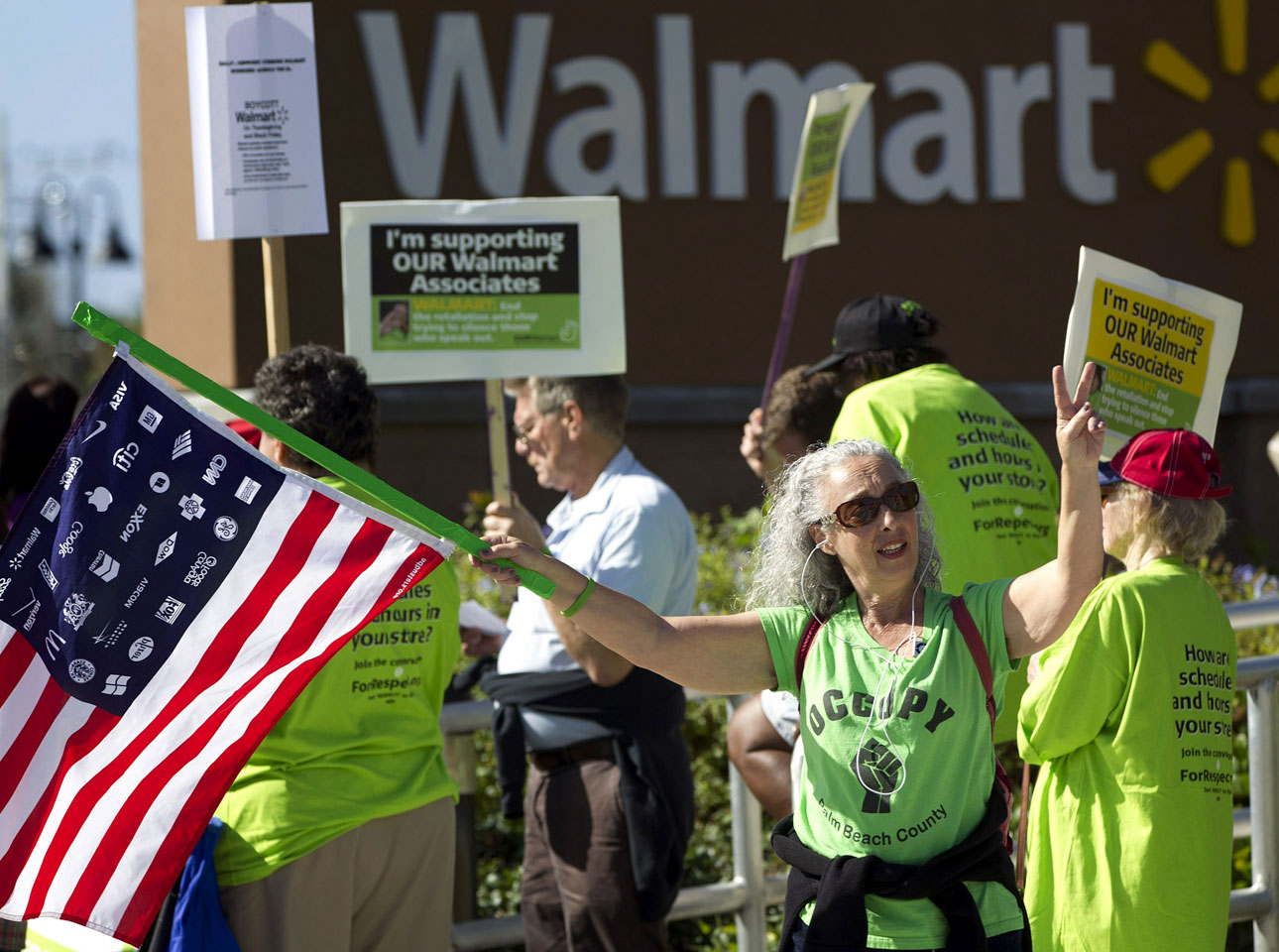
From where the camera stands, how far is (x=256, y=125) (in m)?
4.14

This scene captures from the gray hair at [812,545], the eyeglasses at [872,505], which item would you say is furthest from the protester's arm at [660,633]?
the eyeglasses at [872,505]

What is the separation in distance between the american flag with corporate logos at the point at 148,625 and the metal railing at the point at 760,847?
1293 mm

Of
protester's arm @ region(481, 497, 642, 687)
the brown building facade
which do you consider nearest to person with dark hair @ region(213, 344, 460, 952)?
protester's arm @ region(481, 497, 642, 687)

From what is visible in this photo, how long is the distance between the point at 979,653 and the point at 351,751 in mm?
1317

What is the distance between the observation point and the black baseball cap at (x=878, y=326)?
4.23 m

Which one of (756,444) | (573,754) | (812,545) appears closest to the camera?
(812,545)

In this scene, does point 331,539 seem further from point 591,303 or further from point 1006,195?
point 1006,195

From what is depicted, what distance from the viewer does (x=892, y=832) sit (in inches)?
114

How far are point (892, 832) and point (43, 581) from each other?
1608 mm

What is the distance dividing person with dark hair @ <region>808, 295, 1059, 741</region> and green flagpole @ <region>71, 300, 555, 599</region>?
49.3 inches

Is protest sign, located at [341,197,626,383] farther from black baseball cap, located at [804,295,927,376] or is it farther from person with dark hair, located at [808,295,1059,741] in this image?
person with dark hair, located at [808,295,1059,741]

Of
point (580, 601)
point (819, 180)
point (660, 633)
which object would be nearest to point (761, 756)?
point (660, 633)

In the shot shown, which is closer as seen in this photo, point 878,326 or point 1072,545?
point 1072,545

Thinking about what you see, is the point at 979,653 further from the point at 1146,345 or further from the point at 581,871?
the point at 581,871
